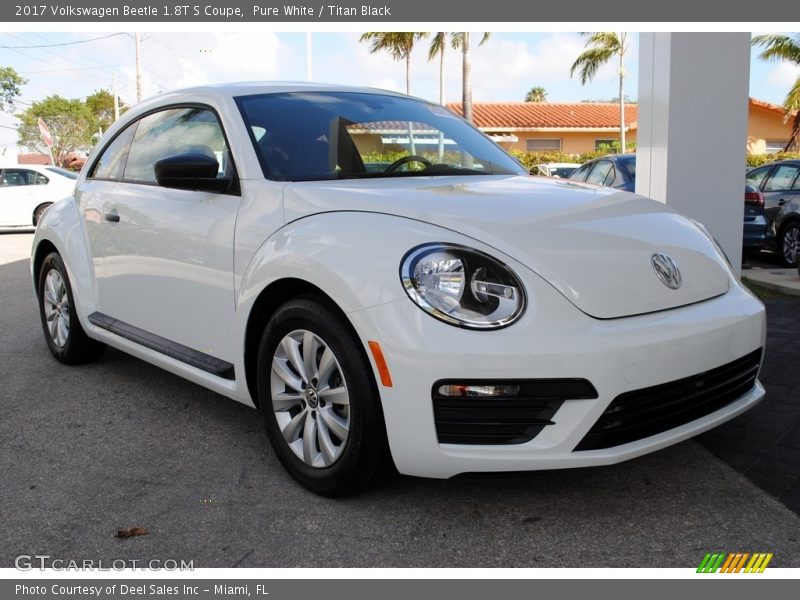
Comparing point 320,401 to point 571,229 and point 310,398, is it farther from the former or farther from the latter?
point 571,229

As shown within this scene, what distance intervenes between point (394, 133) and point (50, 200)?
15069 mm

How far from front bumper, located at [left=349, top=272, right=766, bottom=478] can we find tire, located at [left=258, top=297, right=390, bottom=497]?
0.31ft

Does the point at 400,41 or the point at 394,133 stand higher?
the point at 400,41

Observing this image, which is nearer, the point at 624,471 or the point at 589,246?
the point at 589,246

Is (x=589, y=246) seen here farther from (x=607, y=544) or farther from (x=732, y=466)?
(x=732, y=466)

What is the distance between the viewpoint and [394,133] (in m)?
3.85

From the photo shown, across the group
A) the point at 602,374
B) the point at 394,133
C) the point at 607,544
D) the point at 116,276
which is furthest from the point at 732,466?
the point at 116,276

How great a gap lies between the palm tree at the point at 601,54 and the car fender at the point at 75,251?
26.5 meters

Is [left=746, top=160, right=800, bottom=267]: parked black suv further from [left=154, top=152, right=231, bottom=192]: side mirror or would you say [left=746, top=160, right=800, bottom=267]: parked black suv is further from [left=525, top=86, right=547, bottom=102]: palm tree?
[left=525, top=86, right=547, bottom=102]: palm tree

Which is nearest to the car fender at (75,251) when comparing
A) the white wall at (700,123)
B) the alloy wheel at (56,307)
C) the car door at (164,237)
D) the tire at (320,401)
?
the car door at (164,237)

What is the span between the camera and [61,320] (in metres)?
4.97

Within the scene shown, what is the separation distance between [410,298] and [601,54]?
29291 mm

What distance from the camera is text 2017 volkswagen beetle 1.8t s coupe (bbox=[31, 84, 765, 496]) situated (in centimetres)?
251

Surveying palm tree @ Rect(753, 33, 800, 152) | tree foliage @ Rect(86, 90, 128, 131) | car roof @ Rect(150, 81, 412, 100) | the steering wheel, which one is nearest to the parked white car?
car roof @ Rect(150, 81, 412, 100)
